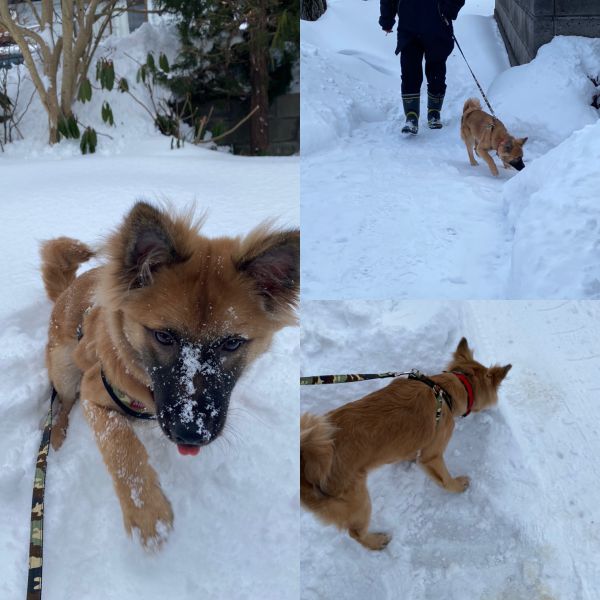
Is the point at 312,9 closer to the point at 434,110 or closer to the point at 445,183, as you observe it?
the point at 434,110

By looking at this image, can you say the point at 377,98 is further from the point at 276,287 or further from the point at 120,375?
the point at 120,375

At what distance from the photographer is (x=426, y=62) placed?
3.20ft

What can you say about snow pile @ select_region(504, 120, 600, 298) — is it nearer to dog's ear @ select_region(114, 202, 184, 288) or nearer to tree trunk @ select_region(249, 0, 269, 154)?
dog's ear @ select_region(114, 202, 184, 288)

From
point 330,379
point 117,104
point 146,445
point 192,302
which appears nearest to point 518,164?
point 330,379

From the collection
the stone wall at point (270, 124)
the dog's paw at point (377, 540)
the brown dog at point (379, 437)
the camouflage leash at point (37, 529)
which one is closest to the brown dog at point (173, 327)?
the camouflage leash at point (37, 529)

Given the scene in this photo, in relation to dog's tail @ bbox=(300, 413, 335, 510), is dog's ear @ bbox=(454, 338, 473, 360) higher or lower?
higher

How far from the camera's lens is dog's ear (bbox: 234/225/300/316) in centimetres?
102

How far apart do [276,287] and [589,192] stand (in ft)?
2.07

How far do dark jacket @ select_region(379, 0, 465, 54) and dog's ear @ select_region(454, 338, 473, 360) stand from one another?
68cm

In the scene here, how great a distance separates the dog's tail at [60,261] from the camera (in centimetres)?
154

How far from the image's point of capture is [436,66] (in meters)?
0.98

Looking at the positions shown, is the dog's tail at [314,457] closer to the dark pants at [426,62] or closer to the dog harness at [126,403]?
the dog harness at [126,403]

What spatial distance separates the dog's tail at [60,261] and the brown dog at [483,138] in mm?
1054

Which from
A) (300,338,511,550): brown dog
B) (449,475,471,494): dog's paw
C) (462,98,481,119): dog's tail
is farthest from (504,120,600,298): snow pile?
(449,475,471,494): dog's paw
